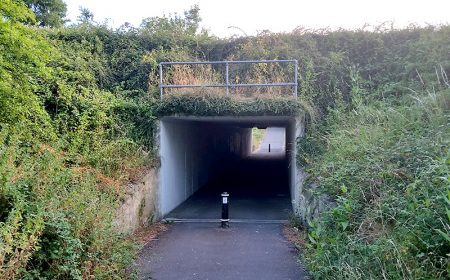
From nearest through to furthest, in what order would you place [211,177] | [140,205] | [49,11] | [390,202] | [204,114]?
[390,202] < [140,205] < [204,114] < [211,177] < [49,11]

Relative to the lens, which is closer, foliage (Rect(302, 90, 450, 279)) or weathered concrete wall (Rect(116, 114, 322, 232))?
foliage (Rect(302, 90, 450, 279))

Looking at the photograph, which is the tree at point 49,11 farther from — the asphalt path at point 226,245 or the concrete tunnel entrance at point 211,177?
the asphalt path at point 226,245

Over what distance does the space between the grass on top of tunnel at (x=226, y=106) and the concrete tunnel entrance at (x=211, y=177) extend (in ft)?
1.16

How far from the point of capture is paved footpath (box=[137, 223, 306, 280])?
6555 mm

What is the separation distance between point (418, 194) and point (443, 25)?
1115 cm

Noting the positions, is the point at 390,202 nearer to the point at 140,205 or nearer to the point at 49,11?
the point at 140,205

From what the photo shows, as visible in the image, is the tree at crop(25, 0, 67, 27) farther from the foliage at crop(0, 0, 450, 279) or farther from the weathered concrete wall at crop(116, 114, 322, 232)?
the weathered concrete wall at crop(116, 114, 322, 232)

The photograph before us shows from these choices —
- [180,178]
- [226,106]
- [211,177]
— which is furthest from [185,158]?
[211,177]

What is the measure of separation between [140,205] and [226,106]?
11.7ft

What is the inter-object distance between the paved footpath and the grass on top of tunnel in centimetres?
307

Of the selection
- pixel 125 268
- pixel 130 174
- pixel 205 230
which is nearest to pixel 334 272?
pixel 125 268

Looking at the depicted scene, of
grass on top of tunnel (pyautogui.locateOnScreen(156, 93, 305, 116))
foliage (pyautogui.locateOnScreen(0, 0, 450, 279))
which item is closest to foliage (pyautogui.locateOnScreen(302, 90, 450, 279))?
foliage (pyautogui.locateOnScreen(0, 0, 450, 279))

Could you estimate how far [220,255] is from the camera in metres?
7.66

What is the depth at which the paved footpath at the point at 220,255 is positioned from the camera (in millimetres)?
6555
